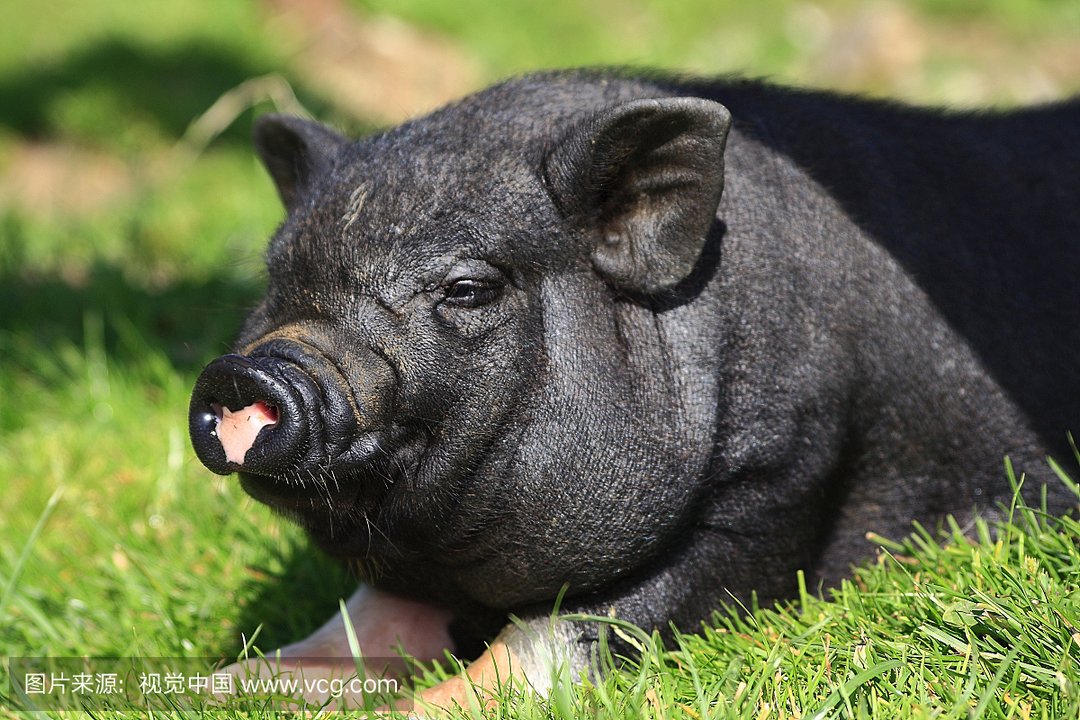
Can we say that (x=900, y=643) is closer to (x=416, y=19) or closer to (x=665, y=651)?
(x=665, y=651)

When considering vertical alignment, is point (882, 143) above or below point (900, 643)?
above

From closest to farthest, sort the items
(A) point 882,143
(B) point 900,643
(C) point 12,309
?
(B) point 900,643, (A) point 882,143, (C) point 12,309

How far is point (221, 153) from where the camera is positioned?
30.9 ft

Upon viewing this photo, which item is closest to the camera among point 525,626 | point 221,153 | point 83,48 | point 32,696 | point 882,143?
point 525,626

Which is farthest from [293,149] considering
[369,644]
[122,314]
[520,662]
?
[122,314]

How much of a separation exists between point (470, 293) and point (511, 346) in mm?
167

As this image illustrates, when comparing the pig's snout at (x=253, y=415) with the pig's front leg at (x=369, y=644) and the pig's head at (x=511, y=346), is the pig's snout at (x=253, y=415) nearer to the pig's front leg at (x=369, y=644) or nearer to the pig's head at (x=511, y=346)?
the pig's head at (x=511, y=346)

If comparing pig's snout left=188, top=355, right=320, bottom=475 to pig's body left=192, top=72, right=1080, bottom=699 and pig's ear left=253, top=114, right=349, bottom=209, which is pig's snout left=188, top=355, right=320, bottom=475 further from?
pig's ear left=253, top=114, right=349, bottom=209

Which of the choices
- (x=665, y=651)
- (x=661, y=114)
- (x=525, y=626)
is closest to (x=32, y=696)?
(x=525, y=626)

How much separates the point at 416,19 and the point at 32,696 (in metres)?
9.48

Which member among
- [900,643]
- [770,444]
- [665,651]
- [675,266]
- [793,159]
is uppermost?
[793,159]

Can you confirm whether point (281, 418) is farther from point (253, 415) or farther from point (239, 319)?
point (239, 319)

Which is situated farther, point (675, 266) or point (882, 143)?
point (882, 143)

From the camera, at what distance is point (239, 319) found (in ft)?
16.8
